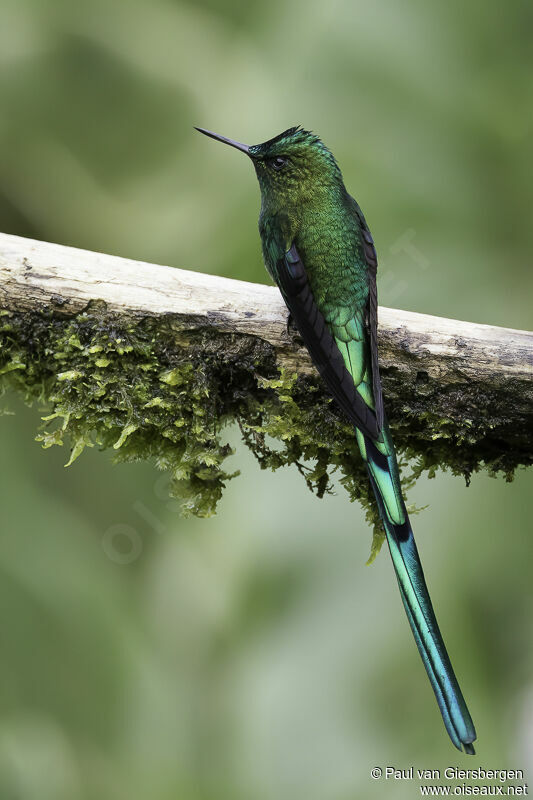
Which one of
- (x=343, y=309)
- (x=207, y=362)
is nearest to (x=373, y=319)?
(x=343, y=309)

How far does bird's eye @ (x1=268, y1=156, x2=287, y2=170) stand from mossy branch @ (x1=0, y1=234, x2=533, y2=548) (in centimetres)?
32

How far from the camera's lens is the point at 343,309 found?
67.7 inches

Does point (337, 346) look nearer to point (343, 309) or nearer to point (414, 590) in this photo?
point (343, 309)

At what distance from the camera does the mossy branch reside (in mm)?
1784

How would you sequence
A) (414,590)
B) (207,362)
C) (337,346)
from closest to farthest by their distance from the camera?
1. (414,590)
2. (337,346)
3. (207,362)

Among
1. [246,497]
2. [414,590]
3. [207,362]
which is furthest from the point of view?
[246,497]

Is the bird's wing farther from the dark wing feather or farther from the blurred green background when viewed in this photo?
the blurred green background

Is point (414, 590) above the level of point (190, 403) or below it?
below

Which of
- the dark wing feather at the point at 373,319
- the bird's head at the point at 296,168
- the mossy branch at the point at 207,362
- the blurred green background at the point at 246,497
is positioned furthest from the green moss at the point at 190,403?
the blurred green background at the point at 246,497

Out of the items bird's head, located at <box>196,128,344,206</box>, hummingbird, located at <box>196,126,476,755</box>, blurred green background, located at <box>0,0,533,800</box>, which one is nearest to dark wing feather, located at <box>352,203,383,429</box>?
hummingbird, located at <box>196,126,476,755</box>

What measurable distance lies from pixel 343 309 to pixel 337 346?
10 cm

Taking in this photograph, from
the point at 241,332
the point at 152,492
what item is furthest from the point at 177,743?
the point at 241,332

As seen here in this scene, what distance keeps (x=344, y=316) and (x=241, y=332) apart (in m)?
0.25

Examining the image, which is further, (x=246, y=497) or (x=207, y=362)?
(x=246, y=497)
